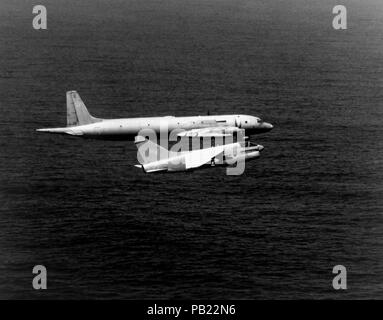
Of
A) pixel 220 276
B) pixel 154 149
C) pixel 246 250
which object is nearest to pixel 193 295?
pixel 220 276

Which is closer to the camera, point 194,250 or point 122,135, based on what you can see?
point 122,135

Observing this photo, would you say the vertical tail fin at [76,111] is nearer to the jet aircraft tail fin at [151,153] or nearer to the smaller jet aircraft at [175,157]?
the smaller jet aircraft at [175,157]

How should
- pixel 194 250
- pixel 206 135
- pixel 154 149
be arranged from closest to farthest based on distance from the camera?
pixel 154 149, pixel 206 135, pixel 194 250

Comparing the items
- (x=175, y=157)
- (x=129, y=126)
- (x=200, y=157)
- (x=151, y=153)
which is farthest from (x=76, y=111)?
(x=200, y=157)

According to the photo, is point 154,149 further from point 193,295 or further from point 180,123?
point 193,295

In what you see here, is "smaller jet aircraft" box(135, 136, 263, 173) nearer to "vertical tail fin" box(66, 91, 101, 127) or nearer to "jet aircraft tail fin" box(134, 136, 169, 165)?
"jet aircraft tail fin" box(134, 136, 169, 165)

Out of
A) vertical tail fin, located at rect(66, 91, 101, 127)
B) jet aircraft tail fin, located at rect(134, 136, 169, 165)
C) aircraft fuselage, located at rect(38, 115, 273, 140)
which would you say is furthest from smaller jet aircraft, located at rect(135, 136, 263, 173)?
vertical tail fin, located at rect(66, 91, 101, 127)
